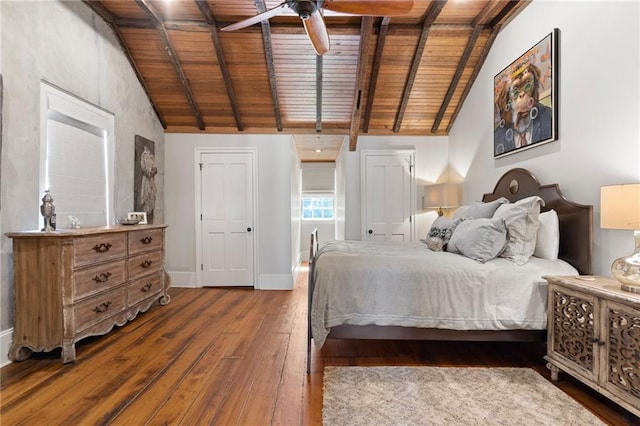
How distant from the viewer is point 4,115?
224cm

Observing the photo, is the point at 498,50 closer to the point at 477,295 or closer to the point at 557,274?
the point at 557,274

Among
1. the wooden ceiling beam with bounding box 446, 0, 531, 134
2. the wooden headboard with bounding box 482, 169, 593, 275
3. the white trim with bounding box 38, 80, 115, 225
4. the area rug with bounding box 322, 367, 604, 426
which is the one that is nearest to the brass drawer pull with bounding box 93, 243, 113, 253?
the white trim with bounding box 38, 80, 115, 225

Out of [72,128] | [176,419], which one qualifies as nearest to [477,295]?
[176,419]

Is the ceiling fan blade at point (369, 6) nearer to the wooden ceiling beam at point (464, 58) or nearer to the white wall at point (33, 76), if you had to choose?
the wooden ceiling beam at point (464, 58)

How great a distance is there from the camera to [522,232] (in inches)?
91.0

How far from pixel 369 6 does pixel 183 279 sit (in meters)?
4.42

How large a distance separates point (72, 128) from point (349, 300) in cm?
316

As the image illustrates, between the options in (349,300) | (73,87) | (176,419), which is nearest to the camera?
(176,419)

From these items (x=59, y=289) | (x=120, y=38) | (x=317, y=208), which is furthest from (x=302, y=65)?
(x=317, y=208)

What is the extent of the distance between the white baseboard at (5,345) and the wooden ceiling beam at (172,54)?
3.21m

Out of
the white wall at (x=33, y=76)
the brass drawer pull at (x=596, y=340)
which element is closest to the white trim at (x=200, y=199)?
the white wall at (x=33, y=76)

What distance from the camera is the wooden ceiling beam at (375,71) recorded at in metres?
3.38

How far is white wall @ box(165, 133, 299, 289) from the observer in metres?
4.74

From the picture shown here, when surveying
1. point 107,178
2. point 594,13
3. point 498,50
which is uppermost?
point 498,50
